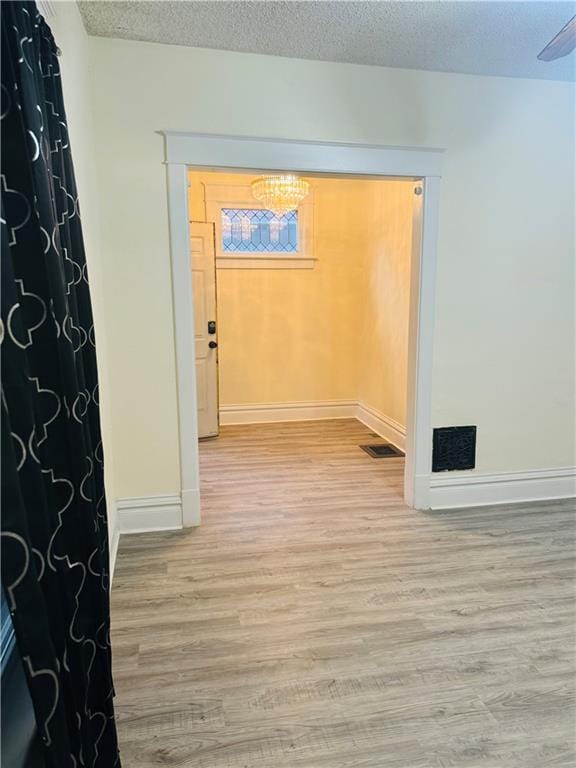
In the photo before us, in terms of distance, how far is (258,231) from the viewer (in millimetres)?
5305

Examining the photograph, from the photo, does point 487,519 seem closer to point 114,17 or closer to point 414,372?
point 414,372

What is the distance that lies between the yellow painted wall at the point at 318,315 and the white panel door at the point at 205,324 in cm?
39

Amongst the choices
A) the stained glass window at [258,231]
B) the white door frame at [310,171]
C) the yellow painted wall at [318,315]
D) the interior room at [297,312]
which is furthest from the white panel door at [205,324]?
the white door frame at [310,171]

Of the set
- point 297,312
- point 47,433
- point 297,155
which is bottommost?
point 47,433

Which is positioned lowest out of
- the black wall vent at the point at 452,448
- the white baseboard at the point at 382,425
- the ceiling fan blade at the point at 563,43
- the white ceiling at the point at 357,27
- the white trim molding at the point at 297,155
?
the white baseboard at the point at 382,425

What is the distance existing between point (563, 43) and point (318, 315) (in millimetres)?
3696

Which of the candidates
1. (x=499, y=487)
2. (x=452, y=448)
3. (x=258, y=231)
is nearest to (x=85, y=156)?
(x=452, y=448)

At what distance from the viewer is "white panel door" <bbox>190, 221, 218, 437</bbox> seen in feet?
15.3

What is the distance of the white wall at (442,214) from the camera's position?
2.67 m

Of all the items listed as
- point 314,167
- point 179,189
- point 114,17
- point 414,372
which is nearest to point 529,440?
point 414,372

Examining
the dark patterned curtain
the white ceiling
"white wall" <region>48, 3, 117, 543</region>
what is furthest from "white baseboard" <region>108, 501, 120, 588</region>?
the white ceiling

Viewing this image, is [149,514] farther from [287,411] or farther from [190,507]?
[287,411]

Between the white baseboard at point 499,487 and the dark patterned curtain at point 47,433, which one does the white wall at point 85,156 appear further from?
the white baseboard at point 499,487

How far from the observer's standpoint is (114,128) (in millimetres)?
2631
